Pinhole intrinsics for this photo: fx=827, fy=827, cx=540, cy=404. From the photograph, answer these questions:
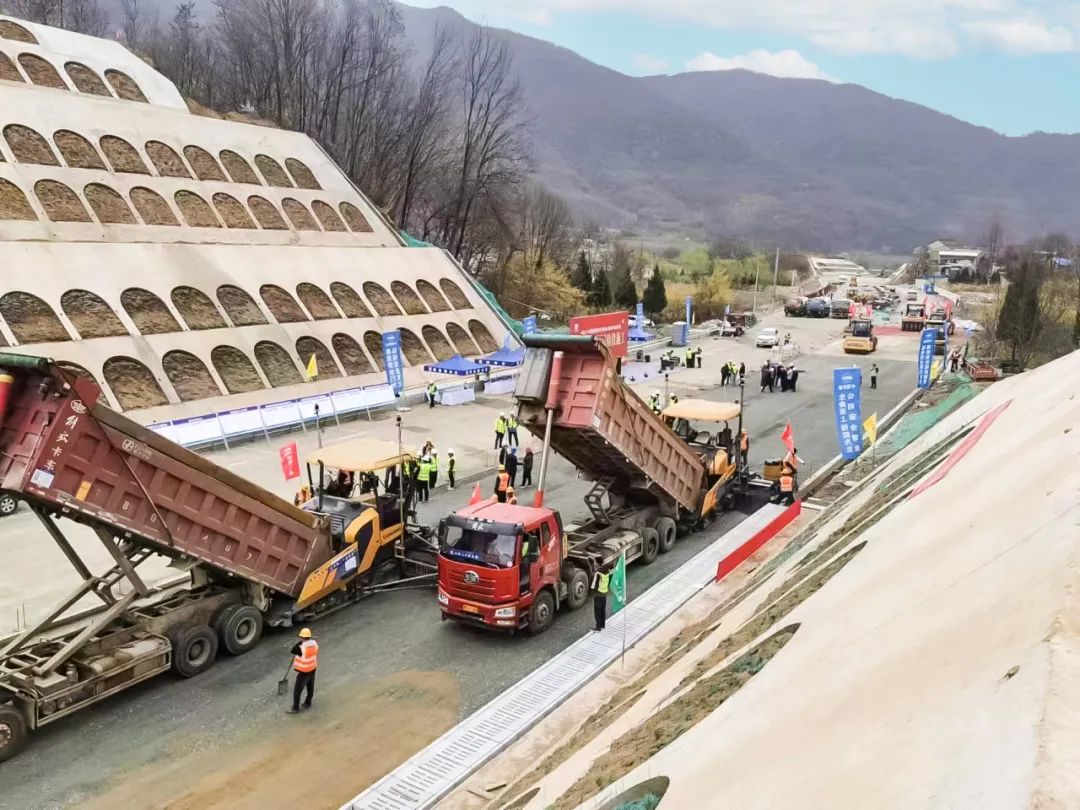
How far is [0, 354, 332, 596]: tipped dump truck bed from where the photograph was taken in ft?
32.8

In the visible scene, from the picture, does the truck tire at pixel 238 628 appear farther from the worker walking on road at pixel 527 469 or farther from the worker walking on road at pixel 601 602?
the worker walking on road at pixel 527 469

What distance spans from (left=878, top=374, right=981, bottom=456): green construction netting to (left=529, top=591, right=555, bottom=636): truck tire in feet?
44.9

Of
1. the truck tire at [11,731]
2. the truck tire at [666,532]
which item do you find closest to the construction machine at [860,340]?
the truck tire at [666,532]

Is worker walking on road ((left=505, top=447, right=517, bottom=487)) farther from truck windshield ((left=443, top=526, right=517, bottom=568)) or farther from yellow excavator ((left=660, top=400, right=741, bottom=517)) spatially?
truck windshield ((left=443, top=526, right=517, bottom=568))

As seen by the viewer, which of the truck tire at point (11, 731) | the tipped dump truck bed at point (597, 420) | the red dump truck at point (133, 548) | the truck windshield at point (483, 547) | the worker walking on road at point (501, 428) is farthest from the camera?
the worker walking on road at point (501, 428)

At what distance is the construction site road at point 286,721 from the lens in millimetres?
9594

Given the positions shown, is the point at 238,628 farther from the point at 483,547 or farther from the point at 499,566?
the point at 499,566

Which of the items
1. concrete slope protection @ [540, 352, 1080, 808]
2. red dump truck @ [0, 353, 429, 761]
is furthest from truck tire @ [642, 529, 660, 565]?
concrete slope protection @ [540, 352, 1080, 808]

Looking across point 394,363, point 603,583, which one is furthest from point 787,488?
point 394,363

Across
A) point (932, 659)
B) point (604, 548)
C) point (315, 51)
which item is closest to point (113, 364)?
point (604, 548)

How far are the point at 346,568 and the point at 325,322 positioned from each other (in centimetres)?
2293

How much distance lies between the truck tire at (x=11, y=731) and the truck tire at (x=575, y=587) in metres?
8.00

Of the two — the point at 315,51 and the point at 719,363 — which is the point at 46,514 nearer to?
the point at 719,363

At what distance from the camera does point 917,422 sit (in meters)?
27.1
